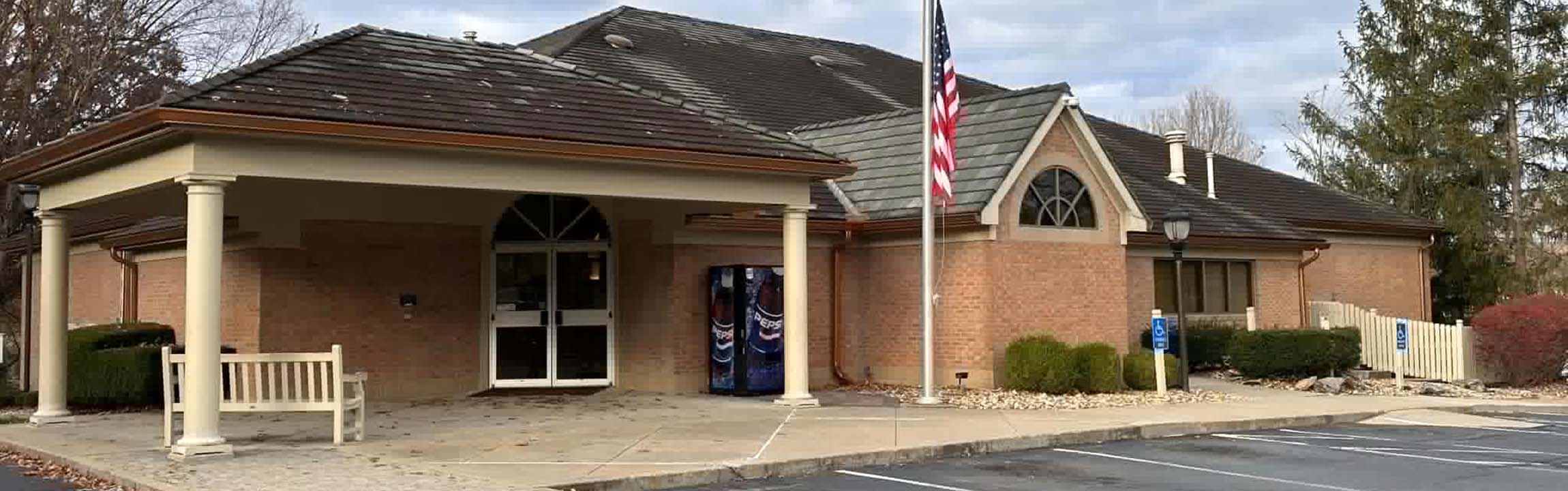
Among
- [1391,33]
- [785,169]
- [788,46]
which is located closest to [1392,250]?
[1391,33]

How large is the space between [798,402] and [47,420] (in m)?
8.06

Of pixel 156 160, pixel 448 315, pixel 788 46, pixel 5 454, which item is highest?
pixel 788 46

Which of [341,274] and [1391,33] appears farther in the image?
[1391,33]

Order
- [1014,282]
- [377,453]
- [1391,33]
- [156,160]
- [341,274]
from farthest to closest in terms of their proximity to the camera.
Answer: [1391,33] → [1014,282] → [341,274] → [156,160] → [377,453]

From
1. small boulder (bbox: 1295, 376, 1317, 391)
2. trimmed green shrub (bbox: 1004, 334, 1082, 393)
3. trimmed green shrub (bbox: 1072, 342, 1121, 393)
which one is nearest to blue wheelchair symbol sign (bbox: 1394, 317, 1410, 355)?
small boulder (bbox: 1295, 376, 1317, 391)

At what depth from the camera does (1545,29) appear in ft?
107

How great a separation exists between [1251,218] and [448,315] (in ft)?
50.3

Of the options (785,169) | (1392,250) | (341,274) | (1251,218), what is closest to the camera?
(785,169)

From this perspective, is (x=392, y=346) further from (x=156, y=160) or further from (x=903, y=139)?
(x=903, y=139)

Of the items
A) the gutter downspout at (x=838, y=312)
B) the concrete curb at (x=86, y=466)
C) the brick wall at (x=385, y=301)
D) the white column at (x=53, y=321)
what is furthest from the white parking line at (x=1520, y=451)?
the white column at (x=53, y=321)

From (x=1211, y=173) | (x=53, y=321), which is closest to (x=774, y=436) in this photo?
(x=53, y=321)

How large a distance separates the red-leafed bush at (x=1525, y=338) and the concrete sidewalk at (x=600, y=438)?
4.31 metres

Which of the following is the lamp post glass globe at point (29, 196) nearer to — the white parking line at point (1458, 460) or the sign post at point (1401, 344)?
the white parking line at point (1458, 460)

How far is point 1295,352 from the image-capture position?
66.7 feet
